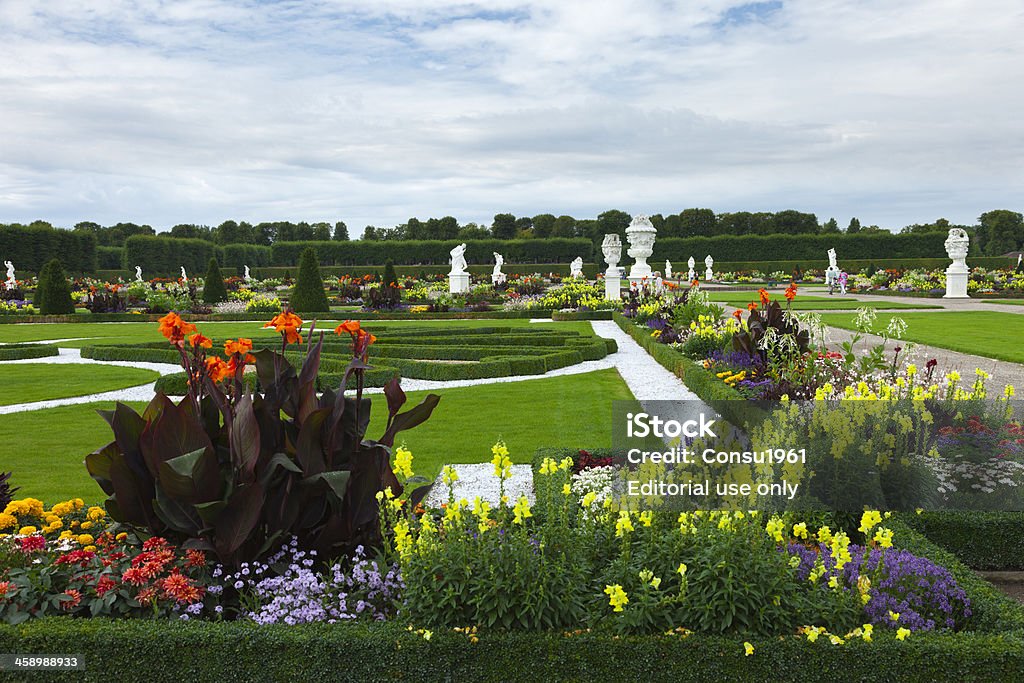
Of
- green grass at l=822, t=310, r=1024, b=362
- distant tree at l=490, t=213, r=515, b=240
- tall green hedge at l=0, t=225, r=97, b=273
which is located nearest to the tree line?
distant tree at l=490, t=213, r=515, b=240

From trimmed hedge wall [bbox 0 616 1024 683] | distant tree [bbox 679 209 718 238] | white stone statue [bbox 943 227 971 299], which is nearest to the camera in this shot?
trimmed hedge wall [bbox 0 616 1024 683]

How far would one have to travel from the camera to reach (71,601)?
312 cm

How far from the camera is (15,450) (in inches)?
277

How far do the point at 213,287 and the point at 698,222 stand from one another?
43.1 meters

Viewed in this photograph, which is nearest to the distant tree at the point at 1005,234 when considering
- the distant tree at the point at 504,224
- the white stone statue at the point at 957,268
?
the distant tree at the point at 504,224

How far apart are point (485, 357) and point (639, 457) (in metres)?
8.65

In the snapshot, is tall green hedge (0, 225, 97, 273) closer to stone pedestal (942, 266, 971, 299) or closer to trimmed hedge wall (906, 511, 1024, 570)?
stone pedestal (942, 266, 971, 299)

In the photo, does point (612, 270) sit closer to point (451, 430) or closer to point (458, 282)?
point (458, 282)

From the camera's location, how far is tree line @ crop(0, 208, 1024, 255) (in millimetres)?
58531

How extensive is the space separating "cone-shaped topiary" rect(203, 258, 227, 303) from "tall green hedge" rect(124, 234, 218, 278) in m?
22.4

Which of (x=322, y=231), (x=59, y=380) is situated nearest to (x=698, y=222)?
(x=322, y=231)

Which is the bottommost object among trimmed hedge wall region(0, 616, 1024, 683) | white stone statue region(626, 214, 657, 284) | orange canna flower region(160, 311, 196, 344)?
trimmed hedge wall region(0, 616, 1024, 683)

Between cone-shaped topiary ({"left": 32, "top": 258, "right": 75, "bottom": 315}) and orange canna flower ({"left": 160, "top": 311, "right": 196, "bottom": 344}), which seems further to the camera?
cone-shaped topiary ({"left": 32, "top": 258, "right": 75, "bottom": 315})

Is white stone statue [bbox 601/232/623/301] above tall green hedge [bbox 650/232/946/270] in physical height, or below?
below
